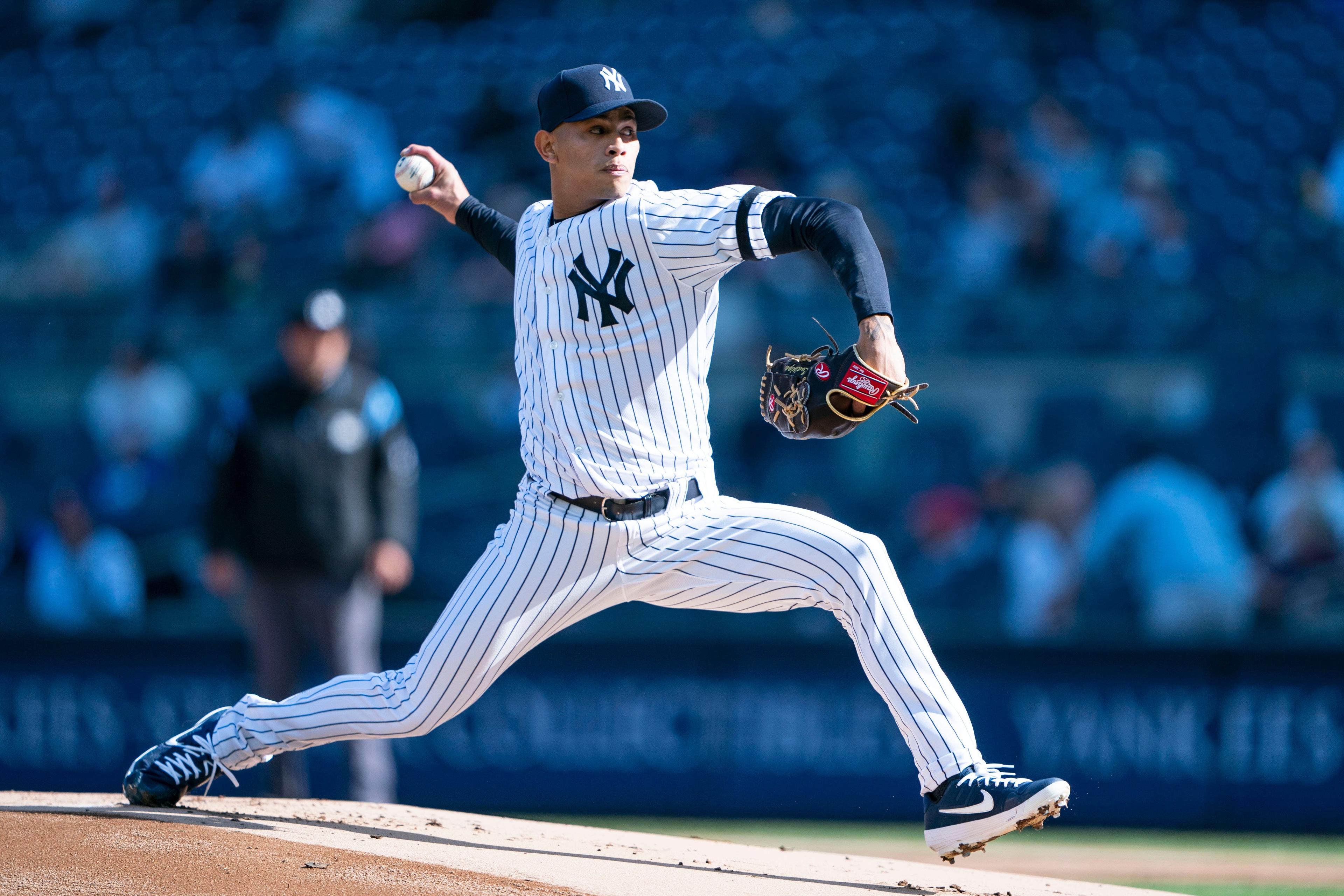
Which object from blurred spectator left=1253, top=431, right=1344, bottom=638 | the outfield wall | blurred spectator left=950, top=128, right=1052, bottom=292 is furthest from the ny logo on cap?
blurred spectator left=950, top=128, right=1052, bottom=292

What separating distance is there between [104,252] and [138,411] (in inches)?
68.6

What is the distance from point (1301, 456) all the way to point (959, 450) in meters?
1.67

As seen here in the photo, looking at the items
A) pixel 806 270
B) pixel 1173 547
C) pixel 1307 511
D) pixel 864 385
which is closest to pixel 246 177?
pixel 806 270

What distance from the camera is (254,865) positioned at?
9.61 ft

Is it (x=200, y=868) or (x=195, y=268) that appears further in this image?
(x=195, y=268)

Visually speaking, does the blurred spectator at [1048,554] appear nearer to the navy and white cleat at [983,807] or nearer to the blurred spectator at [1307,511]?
the blurred spectator at [1307,511]

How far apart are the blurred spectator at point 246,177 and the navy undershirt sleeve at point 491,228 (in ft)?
19.1

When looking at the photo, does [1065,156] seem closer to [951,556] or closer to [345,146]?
[951,556]

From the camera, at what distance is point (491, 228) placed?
12.0 feet

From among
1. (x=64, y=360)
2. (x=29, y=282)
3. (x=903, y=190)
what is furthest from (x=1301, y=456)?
(x=29, y=282)

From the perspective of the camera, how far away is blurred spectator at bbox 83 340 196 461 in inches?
314

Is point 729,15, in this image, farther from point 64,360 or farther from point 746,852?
point 746,852

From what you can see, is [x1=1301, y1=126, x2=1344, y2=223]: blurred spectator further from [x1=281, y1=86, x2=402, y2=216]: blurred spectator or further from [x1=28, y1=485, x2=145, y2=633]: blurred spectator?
[x1=28, y1=485, x2=145, y2=633]: blurred spectator

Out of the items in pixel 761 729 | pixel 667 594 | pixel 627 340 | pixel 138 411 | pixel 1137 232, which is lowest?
pixel 761 729
